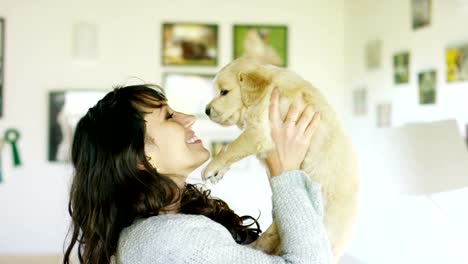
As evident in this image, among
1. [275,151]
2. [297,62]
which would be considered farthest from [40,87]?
[275,151]

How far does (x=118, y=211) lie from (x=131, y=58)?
2.89 m

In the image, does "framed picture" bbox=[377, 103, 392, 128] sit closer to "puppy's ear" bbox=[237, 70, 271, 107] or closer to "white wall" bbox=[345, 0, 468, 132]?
"white wall" bbox=[345, 0, 468, 132]

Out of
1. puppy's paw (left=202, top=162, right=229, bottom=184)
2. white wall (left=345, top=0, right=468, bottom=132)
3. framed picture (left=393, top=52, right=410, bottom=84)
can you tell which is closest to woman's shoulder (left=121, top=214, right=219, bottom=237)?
puppy's paw (left=202, top=162, right=229, bottom=184)

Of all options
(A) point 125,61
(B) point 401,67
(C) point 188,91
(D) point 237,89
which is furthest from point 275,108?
(A) point 125,61

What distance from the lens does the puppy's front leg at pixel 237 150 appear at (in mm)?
1320

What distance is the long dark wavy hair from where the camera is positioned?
117 cm

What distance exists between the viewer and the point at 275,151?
1.20 meters

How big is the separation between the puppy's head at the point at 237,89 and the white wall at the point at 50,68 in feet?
7.84

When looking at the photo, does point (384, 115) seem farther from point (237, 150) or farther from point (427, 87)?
point (237, 150)

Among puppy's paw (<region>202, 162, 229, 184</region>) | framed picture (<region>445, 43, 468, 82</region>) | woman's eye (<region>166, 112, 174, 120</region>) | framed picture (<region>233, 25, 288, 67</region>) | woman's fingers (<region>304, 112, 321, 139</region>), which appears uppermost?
framed picture (<region>233, 25, 288, 67</region>)

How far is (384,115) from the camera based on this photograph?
10.6 feet

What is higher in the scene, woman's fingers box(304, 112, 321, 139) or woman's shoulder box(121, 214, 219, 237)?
woman's fingers box(304, 112, 321, 139)

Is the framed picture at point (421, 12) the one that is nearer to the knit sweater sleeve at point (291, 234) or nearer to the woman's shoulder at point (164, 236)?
the knit sweater sleeve at point (291, 234)

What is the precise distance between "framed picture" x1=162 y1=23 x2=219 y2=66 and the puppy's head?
8.31 feet
